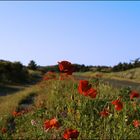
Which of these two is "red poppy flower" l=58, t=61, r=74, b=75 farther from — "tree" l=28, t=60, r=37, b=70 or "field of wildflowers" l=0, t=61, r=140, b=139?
"tree" l=28, t=60, r=37, b=70

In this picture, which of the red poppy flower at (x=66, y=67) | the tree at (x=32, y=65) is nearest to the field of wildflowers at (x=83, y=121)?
the red poppy flower at (x=66, y=67)

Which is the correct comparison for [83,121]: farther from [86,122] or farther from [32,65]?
[32,65]

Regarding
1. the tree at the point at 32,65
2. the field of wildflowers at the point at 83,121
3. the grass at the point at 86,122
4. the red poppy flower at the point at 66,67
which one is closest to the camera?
the field of wildflowers at the point at 83,121

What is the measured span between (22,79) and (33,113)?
32651mm

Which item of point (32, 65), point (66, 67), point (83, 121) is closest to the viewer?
point (66, 67)

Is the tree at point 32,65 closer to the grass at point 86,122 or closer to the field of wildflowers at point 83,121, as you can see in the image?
the grass at point 86,122

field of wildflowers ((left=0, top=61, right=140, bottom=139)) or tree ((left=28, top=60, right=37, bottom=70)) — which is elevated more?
tree ((left=28, top=60, right=37, bottom=70))

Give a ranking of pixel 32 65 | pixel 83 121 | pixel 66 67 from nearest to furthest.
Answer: pixel 66 67
pixel 83 121
pixel 32 65

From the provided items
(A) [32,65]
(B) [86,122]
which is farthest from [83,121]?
(A) [32,65]

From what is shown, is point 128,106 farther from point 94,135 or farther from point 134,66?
point 134,66

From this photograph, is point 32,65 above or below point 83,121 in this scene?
above

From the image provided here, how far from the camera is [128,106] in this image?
10602 millimetres

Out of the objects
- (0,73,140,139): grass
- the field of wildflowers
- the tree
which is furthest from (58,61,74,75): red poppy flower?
the tree

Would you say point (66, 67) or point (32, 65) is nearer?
point (66, 67)
